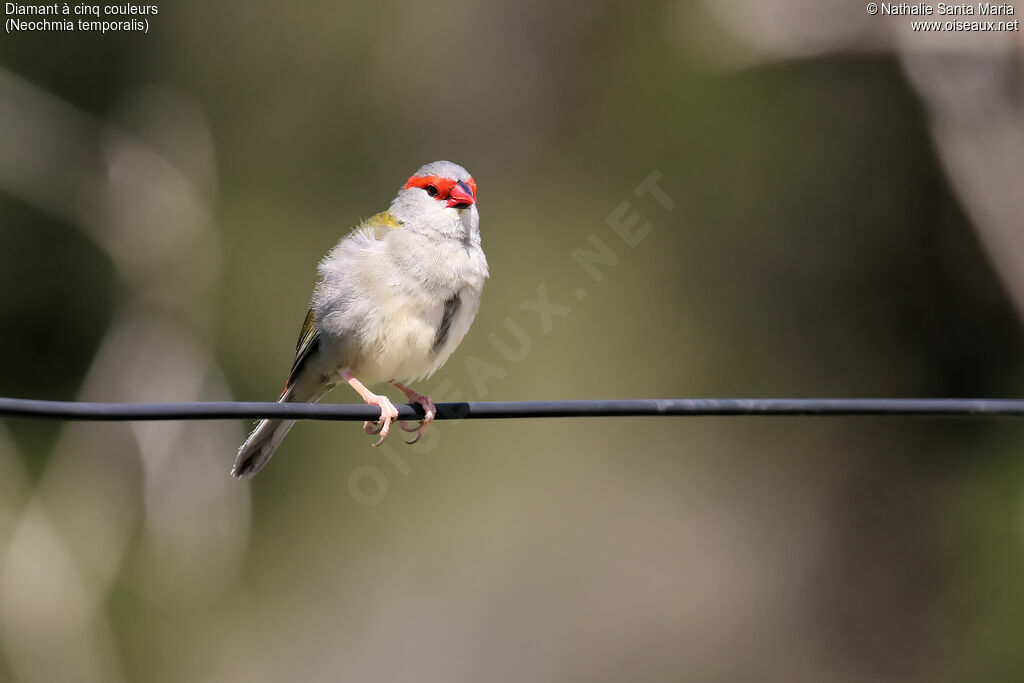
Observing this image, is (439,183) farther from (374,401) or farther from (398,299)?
(374,401)

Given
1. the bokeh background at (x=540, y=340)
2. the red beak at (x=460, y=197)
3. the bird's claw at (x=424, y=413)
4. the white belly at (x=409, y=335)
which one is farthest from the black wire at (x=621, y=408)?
A: the bokeh background at (x=540, y=340)

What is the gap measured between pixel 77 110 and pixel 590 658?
9175 mm

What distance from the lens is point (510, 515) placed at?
14664 mm

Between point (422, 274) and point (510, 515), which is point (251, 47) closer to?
point (510, 515)

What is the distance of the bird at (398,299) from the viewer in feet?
18.4

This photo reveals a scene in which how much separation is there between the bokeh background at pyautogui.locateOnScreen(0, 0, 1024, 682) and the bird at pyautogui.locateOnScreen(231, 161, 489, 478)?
5.06 meters

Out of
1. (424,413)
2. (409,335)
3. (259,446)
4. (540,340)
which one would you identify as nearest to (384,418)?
(424,413)

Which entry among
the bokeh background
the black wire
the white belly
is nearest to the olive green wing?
the white belly

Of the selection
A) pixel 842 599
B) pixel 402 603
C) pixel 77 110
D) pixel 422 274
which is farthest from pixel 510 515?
pixel 422 274

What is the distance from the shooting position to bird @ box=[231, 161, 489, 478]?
221 inches

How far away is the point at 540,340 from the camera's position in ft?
47.3

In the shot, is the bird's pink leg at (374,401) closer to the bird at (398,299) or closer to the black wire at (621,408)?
the bird at (398,299)

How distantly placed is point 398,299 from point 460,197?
69 centimetres

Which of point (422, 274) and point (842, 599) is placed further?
point (842, 599)
